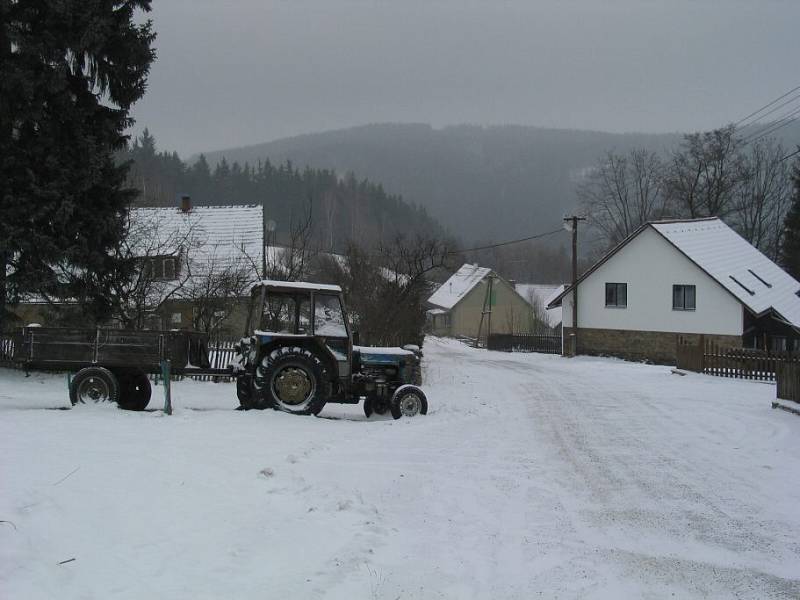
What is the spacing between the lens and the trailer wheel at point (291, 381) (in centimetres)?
1101

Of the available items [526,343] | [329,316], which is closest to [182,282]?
[329,316]

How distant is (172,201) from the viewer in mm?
65375

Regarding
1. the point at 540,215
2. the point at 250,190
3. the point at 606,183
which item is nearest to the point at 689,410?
the point at 606,183

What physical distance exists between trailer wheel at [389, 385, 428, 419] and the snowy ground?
1064mm

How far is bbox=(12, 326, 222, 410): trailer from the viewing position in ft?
36.0

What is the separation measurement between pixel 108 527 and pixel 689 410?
41.2 ft

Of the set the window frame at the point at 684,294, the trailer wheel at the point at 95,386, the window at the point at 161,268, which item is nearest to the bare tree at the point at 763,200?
the window frame at the point at 684,294

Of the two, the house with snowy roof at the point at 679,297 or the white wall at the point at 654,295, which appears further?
the white wall at the point at 654,295

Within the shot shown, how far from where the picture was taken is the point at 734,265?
34.7 metres

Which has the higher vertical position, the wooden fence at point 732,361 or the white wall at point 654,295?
the white wall at point 654,295

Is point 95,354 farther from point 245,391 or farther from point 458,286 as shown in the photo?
point 458,286

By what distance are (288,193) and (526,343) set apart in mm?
49875

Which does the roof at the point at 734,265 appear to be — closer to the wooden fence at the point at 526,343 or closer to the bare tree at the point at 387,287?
the wooden fence at the point at 526,343

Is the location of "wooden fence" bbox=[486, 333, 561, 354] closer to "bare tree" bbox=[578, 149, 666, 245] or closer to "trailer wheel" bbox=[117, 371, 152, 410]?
"bare tree" bbox=[578, 149, 666, 245]
